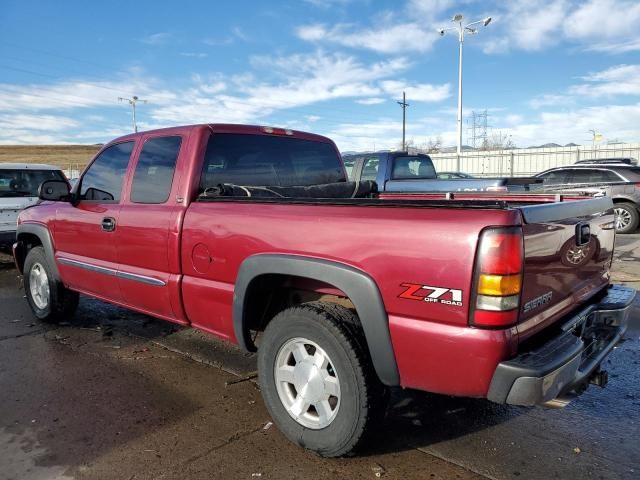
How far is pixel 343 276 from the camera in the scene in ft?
8.30

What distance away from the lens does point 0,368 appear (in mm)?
4207

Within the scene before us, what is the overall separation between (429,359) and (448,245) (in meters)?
0.54

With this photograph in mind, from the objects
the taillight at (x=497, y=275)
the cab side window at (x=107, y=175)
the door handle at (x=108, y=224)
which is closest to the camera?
the taillight at (x=497, y=275)

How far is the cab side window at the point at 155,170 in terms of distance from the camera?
3717 mm

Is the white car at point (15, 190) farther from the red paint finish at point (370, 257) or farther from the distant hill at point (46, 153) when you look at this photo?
the distant hill at point (46, 153)

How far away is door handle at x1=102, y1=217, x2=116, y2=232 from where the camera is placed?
4055mm

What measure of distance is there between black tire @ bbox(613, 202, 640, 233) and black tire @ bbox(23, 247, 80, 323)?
11.5 m

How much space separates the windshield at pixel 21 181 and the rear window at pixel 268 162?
22.2ft

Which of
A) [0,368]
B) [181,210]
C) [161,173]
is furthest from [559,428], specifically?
[0,368]

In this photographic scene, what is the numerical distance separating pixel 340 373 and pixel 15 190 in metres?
8.52

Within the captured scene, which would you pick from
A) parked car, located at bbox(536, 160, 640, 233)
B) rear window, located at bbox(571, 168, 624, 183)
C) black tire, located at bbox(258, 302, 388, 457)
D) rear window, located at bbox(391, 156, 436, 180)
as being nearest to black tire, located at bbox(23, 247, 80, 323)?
black tire, located at bbox(258, 302, 388, 457)

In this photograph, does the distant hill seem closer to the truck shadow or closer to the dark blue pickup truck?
the dark blue pickup truck

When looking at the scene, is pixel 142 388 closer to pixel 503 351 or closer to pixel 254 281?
pixel 254 281

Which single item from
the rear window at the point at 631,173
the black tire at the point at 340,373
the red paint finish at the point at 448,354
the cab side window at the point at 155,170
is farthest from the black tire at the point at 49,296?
the rear window at the point at 631,173
